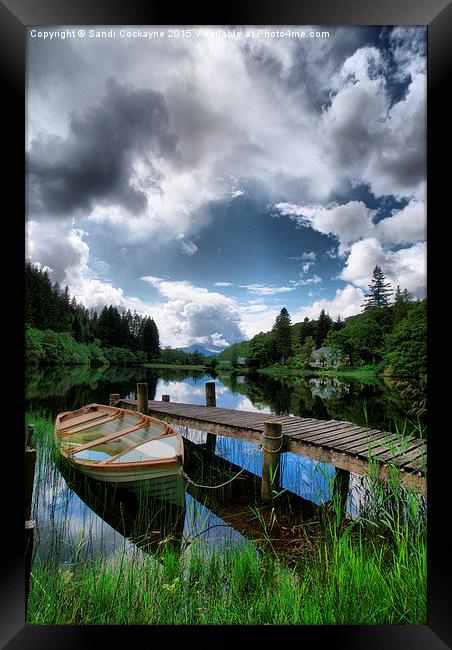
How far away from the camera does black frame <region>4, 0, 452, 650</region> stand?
1.30 m

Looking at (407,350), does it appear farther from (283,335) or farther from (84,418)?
(84,418)

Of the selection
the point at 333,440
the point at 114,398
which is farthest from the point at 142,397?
the point at 333,440

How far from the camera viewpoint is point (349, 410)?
4.79m

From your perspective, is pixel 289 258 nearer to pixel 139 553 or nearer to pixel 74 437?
pixel 139 553

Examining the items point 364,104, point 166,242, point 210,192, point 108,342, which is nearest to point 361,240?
point 364,104

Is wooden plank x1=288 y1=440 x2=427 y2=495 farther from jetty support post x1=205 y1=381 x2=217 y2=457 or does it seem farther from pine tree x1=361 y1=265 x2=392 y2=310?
jetty support post x1=205 y1=381 x2=217 y2=457

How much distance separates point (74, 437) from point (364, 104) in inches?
158

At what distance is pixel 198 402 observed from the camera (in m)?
5.52

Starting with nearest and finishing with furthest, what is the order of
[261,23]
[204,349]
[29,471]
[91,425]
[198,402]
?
[261,23] < [29,471] < [204,349] < [91,425] < [198,402]

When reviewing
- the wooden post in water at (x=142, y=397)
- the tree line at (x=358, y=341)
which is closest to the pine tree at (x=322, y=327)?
the tree line at (x=358, y=341)

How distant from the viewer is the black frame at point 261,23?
1.30m

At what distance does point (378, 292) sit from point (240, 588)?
2155 mm

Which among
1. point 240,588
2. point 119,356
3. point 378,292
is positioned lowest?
point 240,588

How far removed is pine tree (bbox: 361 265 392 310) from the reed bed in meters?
1.33
